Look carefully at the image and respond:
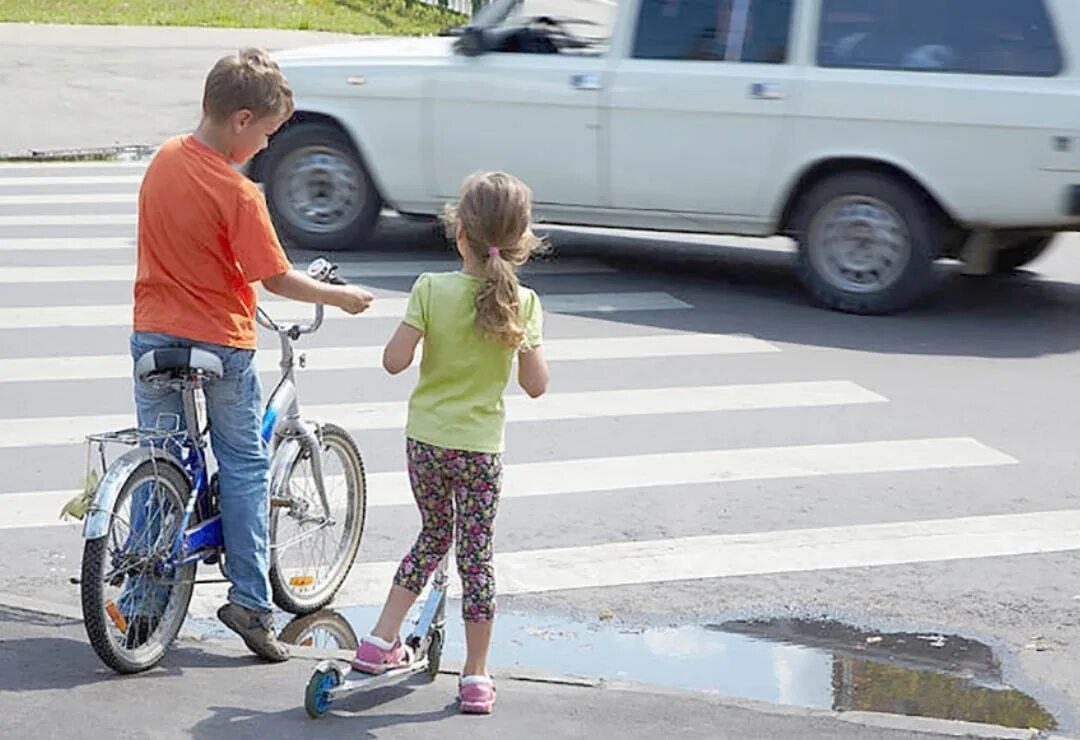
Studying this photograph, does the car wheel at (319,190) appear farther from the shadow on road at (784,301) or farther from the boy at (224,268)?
the boy at (224,268)

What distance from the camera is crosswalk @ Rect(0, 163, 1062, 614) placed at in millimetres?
7074

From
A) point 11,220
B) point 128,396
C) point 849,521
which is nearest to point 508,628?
point 849,521

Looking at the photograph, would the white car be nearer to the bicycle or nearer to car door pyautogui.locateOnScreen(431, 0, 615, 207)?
car door pyautogui.locateOnScreen(431, 0, 615, 207)

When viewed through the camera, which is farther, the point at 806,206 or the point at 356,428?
the point at 806,206

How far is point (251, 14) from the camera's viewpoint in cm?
2678

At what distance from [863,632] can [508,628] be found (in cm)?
115

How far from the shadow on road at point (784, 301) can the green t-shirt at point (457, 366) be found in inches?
216

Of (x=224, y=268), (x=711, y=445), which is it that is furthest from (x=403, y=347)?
(x=711, y=445)

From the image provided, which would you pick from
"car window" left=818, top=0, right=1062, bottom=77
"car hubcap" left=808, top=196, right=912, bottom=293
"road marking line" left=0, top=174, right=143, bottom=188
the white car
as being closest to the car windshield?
the white car

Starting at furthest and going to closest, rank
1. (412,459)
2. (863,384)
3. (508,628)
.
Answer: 1. (863,384)
2. (508,628)
3. (412,459)

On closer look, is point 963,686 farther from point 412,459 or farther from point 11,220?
point 11,220

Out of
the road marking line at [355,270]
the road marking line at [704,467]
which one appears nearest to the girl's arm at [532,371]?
the road marking line at [704,467]

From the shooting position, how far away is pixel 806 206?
1116cm

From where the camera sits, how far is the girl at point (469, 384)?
5008 millimetres
